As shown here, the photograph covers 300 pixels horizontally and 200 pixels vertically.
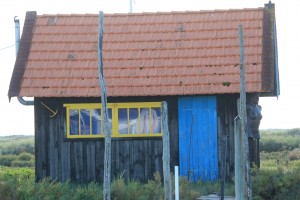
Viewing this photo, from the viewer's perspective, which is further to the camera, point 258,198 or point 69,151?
point 69,151

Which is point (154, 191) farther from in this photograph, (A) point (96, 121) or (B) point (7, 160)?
(B) point (7, 160)

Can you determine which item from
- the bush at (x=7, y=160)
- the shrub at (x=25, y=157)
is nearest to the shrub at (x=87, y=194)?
the bush at (x=7, y=160)

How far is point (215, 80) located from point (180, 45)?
180cm

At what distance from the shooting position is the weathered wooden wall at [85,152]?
921 inches

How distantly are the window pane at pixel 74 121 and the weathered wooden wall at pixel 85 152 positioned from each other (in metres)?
0.20

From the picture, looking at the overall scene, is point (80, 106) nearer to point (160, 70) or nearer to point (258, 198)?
point (160, 70)

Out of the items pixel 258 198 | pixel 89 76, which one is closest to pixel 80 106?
pixel 89 76

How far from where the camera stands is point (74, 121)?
23594 mm

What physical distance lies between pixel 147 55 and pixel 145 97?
139 cm

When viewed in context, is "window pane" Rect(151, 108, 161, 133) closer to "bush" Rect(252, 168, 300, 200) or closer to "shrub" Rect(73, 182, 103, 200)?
"shrub" Rect(73, 182, 103, 200)

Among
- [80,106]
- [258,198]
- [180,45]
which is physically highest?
[180,45]

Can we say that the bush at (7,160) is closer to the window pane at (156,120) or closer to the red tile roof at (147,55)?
the red tile roof at (147,55)

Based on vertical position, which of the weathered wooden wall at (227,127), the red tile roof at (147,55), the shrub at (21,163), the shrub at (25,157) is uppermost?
the red tile roof at (147,55)

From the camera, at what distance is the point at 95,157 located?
928 inches
